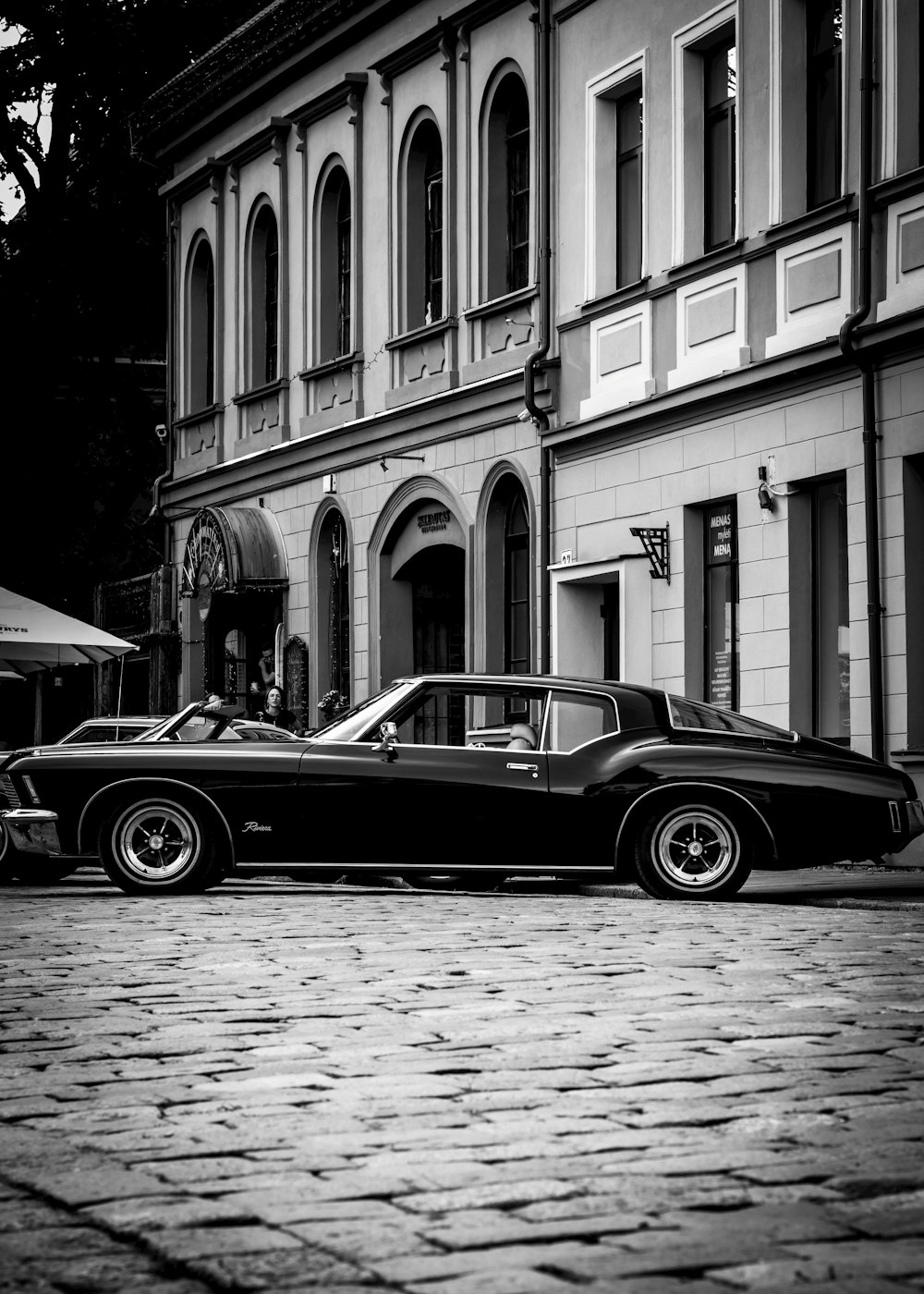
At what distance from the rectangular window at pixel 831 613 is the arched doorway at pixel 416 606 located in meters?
7.85

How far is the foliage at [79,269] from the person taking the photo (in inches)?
1486

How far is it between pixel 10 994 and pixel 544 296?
50.1ft

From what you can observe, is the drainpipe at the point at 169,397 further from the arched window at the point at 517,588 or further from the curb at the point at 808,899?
the curb at the point at 808,899

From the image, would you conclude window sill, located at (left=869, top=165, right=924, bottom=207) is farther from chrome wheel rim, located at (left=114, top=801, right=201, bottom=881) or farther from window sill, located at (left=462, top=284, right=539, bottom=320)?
chrome wheel rim, located at (left=114, top=801, right=201, bottom=881)

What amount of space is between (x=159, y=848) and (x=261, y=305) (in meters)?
17.1

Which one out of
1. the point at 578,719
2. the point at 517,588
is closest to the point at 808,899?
the point at 578,719

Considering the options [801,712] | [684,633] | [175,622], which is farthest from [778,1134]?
[175,622]

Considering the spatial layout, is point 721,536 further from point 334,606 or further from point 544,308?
point 334,606

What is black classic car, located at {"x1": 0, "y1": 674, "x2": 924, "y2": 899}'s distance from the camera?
44.2 ft

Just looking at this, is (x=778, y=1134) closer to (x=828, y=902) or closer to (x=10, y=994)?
(x=10, y=994)

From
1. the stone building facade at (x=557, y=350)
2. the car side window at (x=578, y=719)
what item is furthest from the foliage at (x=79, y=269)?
the car side window at (x=578, y=719)

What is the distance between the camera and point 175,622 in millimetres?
32281

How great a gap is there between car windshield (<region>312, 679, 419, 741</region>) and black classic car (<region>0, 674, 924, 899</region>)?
0.02 m

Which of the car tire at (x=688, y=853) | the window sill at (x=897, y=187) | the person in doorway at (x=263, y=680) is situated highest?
the window sill at (x=897, y=187)
